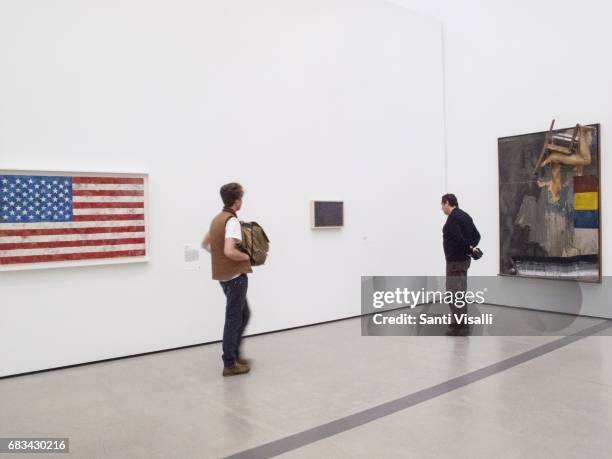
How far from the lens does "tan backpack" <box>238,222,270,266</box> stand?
4.78 meters

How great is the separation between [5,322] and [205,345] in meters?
2.04

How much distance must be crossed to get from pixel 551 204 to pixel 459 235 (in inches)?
73.6

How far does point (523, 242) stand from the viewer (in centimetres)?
744

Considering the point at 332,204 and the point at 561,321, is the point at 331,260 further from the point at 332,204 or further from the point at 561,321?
the point at 561,321

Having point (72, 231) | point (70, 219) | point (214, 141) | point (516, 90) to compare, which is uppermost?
point (516, 90)

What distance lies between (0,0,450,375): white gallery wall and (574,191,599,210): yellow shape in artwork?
219 centimetres

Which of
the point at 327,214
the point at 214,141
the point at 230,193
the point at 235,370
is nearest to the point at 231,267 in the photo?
the point at 230,193

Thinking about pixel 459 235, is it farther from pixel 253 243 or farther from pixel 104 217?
pixel 104 217

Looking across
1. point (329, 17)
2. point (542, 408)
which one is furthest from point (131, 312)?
point (329, 17)

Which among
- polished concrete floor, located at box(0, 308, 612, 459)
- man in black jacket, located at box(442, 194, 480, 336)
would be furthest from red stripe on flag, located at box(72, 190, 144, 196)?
man in black jacket, located at box(442, 194, 480, 336)

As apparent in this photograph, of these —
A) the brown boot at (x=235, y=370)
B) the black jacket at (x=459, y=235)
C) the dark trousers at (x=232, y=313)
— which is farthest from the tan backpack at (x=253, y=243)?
the black jacket at (x=459, y=235)

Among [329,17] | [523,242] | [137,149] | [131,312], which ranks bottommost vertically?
[131,312]

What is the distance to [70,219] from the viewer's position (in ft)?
16.6

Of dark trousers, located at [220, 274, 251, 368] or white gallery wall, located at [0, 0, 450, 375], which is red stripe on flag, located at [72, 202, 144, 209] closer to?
white gallery wall, located at [0, 0, 450, 375]
